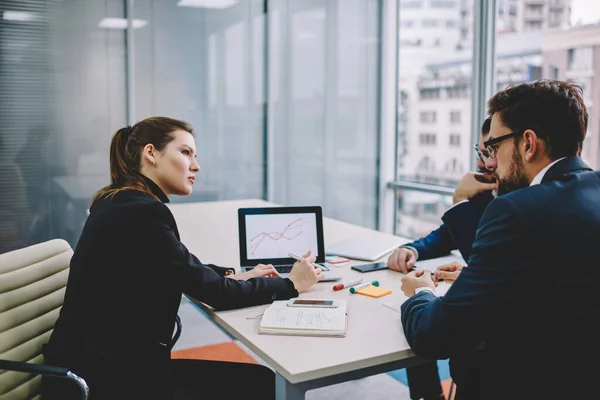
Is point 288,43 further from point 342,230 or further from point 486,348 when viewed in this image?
point 486,348

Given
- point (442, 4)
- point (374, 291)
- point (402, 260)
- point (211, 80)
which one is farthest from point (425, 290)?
point (442, 4)

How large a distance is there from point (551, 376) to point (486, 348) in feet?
0.48

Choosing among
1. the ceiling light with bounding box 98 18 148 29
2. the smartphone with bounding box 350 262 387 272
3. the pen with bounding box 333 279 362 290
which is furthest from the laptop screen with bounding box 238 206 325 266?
the ceiling light with bounding box 98 18 148 29

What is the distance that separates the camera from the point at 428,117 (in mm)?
5344

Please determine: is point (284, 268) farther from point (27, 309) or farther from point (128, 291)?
point (27, 309)

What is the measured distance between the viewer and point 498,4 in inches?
169

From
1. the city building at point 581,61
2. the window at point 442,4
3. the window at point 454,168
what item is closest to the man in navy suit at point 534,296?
the city building at point 581,61

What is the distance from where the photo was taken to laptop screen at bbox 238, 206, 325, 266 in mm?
2287

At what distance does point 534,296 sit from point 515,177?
1.07 feet

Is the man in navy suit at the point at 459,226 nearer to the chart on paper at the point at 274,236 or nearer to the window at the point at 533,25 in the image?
the chart on paper at the point at 274,236

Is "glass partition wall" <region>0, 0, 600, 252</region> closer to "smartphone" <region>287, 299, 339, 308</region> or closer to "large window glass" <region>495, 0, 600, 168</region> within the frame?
"large window glass" <region>495, 0, 600, 168</region>

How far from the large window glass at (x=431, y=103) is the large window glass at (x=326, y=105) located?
0.27 m

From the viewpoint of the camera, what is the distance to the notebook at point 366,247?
8.23 feet

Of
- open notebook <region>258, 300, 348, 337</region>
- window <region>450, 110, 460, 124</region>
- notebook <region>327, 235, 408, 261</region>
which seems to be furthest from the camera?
window <region>450, 110, 460, 124</region>
